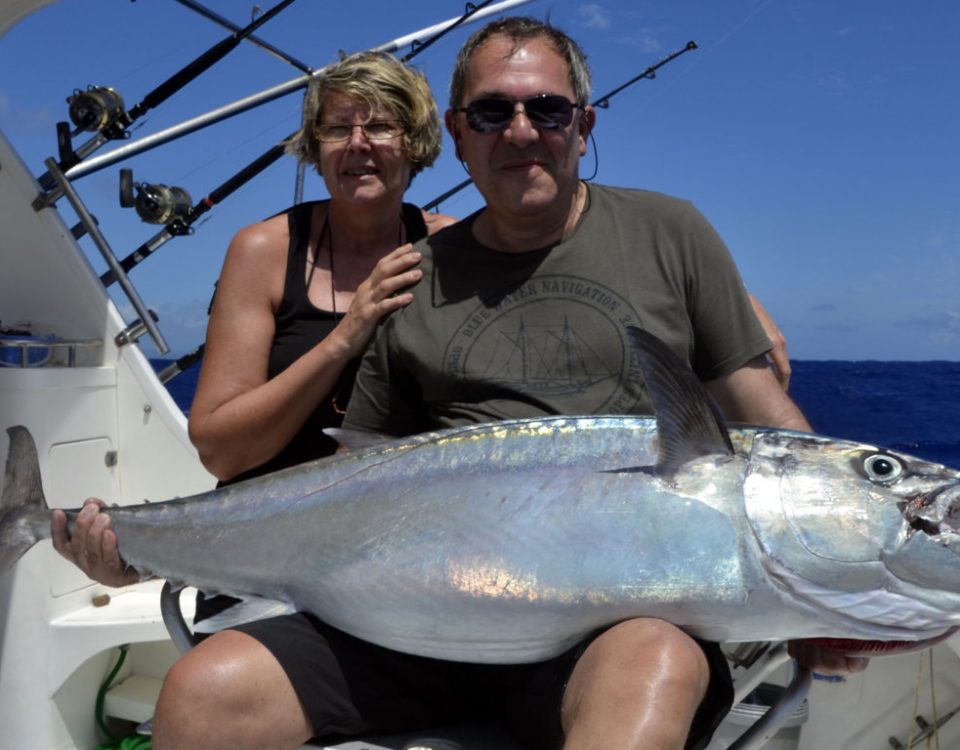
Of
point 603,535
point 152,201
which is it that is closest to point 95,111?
point 152,201

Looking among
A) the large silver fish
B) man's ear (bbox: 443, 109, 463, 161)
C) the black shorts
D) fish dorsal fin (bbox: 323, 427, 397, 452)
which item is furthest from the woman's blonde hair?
the black shorts

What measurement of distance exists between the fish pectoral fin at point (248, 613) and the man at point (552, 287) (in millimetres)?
518

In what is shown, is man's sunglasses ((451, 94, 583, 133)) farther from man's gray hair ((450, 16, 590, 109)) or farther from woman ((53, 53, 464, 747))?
woman ((53, 53, 464, 747))

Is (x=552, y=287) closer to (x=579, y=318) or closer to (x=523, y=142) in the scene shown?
(x=579, y=318)

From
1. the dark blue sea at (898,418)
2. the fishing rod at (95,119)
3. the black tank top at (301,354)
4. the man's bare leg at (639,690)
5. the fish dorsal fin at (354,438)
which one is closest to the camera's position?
the man's bare leg at (639,690)

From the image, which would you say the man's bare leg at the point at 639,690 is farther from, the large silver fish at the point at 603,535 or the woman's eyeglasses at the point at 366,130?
the woman's eyeglasses at the point at 366,130

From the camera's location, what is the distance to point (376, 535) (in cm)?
172

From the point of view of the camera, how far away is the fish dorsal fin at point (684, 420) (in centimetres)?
153

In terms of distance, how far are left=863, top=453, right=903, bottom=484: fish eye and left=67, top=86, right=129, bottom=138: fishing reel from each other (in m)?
2.98

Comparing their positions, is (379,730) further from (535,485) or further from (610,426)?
(610,426)

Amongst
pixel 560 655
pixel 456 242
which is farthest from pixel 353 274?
pixel 560 655

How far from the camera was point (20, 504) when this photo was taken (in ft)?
6.98

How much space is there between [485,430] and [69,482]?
6.66ft

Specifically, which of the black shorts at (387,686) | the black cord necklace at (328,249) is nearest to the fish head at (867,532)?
A: the black shorts at (387,686)
